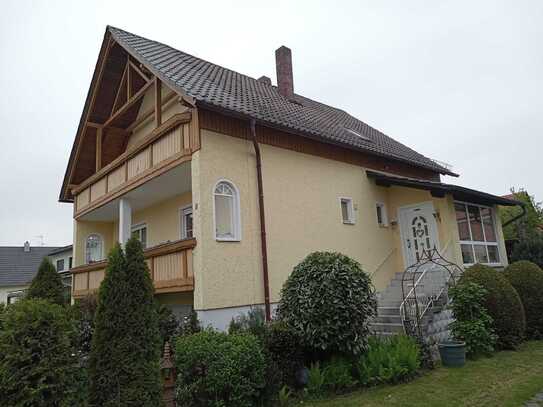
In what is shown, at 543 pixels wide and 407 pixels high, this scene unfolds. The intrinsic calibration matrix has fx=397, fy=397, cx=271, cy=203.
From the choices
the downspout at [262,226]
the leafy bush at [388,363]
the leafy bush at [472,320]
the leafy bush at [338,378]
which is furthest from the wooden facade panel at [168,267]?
the leafy bush at [472,320]

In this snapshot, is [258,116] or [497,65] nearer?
[258,116]

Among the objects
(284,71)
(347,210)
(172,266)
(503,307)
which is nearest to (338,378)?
(172,266)

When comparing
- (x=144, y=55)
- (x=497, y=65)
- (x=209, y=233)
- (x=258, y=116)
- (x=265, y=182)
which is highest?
(x=497, y=65)

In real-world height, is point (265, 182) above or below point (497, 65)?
below

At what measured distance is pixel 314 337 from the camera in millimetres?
7414

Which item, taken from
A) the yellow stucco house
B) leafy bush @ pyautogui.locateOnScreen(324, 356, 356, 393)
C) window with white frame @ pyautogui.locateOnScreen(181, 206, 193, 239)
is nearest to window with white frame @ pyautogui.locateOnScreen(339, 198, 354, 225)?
the yellow stucco house

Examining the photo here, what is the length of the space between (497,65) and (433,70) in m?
2.36

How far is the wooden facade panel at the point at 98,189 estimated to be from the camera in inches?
533

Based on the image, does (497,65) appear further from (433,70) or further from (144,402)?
(144,402)

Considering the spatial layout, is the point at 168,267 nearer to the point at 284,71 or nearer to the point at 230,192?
the point at 230,192

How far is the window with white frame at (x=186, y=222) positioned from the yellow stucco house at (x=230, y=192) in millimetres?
74

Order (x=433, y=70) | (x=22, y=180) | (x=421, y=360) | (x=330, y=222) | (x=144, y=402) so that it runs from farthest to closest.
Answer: (x=22, y=180)
(x=433, y=70)
(x=330, y=222)
(x=421, y=360)
(x=144, y=402)

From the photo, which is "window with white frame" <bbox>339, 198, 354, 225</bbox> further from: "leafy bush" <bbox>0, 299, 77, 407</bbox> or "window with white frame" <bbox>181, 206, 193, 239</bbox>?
"leafy bush" <bbox>0, 299, 77, 407</bbox>

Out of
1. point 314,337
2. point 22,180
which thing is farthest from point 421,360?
point 22,180
